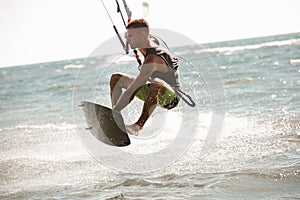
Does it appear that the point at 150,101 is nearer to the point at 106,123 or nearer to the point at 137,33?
the point at 106,123

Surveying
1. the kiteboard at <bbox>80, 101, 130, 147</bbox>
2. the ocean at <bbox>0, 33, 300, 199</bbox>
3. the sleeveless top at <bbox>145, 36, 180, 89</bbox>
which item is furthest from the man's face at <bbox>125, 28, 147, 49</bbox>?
the ocean at <bbox>0, 33, 300, 199</bbox>

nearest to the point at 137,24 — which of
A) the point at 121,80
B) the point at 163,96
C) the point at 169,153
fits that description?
the point at 121,80

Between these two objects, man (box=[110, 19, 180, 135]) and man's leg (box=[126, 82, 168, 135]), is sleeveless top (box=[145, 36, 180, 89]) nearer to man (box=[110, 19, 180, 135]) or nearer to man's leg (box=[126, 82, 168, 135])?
man (box=[110, 19, 180, 135])

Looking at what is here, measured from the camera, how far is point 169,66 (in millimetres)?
5426

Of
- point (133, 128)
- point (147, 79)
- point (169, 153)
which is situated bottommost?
point (169, 153)

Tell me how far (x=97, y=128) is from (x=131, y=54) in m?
1.09

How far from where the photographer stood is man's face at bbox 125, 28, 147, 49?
209 inches

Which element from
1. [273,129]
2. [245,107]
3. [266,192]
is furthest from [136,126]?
[245,107]

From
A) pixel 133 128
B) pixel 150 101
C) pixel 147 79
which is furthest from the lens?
pixel 133 128

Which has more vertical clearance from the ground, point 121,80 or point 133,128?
point 121,80

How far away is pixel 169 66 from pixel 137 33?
0.54 m

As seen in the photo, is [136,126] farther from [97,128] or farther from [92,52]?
[92,52]

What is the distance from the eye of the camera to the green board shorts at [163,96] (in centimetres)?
555

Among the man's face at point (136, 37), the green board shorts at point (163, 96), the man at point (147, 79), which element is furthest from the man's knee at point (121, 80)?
the man's face at point (136, 37)
